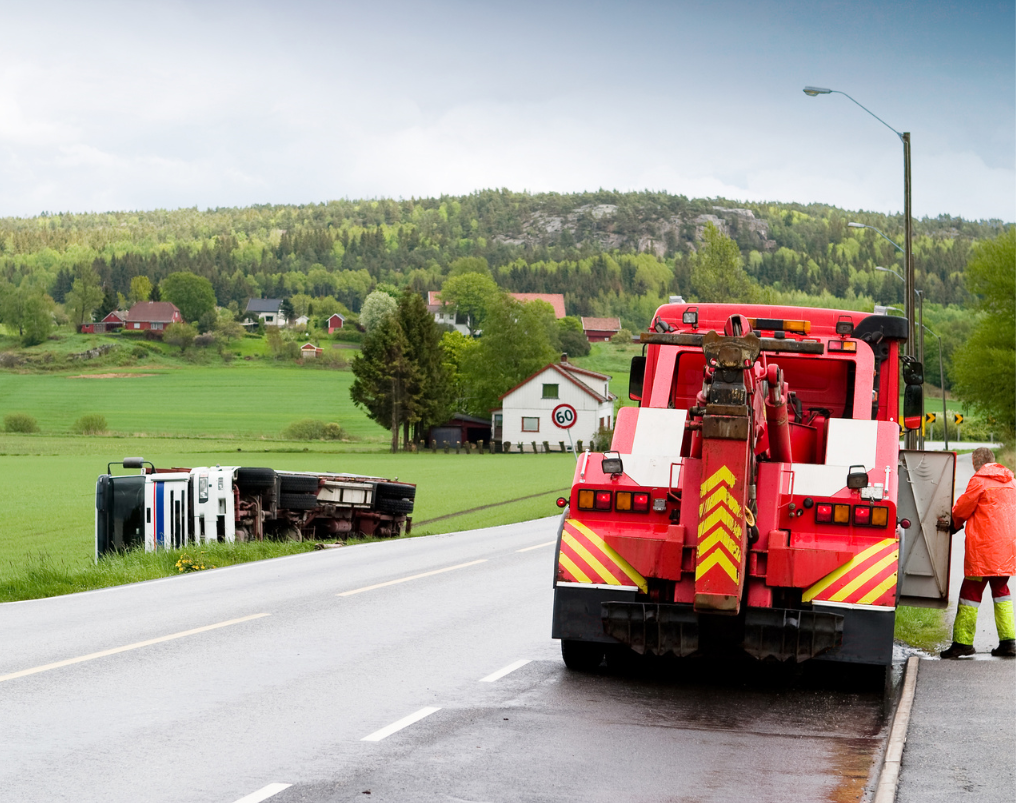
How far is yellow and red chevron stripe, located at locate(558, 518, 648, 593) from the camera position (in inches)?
336

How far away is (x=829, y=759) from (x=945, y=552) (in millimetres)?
3946

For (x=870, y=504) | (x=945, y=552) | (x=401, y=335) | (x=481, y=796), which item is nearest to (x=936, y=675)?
(x=945, y=552)

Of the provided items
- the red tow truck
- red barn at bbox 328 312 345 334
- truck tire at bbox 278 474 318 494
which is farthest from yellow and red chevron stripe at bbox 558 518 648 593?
red barn at bbox 328 312 345 334

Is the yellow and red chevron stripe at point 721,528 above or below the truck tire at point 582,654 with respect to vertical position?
above

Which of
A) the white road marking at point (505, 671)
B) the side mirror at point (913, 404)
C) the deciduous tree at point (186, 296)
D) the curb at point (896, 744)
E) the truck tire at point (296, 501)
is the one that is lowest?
the truck tire at point (296, 501)

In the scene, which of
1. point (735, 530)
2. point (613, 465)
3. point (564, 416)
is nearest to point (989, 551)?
point (735, 530)

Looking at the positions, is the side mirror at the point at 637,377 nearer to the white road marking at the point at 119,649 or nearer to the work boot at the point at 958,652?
the work boot at the point at 958,652

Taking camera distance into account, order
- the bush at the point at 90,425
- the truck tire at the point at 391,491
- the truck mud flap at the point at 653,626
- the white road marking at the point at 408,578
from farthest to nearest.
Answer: the bush at the point at 90,425
the truck tire at the point at 391,491
the white road marking at the point at 408,578
the truck mud flap at the point at 653,626

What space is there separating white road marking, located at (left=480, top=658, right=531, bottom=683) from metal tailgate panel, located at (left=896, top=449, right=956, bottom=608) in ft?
11.0

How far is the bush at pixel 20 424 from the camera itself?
92.1m

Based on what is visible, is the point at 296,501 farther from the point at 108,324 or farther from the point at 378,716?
the point at 108,324

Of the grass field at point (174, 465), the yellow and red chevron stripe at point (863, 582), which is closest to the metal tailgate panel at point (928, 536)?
the yellow and red chevron stripe at point (863, 582)

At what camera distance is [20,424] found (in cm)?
9231

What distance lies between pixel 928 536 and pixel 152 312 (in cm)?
18613
